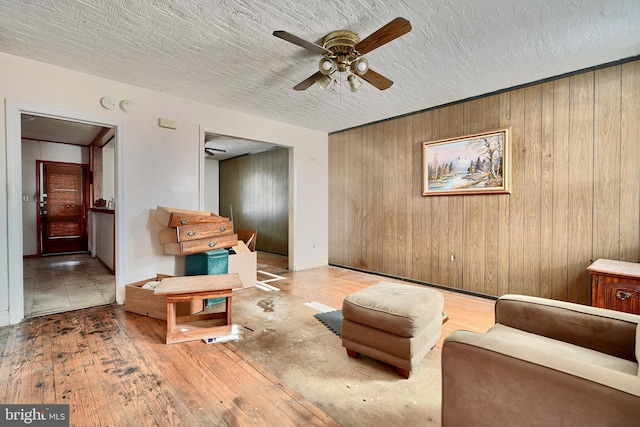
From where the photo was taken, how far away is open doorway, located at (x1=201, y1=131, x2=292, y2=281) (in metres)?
6.62

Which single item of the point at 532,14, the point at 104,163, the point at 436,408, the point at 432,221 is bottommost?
the point at 436,408

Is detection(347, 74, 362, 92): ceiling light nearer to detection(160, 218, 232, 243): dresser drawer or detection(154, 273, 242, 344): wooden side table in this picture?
detection(154, 273, 242, 344): wooden side table

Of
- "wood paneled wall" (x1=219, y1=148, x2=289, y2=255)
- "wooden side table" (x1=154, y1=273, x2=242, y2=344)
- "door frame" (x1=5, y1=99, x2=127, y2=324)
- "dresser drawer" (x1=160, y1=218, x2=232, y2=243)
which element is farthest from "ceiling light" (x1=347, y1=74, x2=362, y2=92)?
"wood paneled wall" (x1=219, y1=148, x2=289, y2=255)

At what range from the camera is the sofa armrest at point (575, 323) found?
1357 millimetres

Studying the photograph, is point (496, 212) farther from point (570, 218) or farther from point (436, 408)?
point (436, 408)

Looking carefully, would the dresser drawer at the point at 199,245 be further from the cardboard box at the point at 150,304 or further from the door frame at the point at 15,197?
the door frame at the point at 15,197

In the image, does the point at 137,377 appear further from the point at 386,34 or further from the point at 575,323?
the point at 386,34

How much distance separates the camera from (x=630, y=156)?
2754mm

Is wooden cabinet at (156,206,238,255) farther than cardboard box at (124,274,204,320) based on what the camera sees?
Yes

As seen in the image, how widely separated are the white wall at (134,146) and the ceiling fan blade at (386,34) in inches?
99.5

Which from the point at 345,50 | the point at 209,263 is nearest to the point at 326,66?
the point at 345,50

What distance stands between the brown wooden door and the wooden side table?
586cm

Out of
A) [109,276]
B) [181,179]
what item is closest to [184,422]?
[181,179]

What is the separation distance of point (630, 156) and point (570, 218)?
0.73 meters
